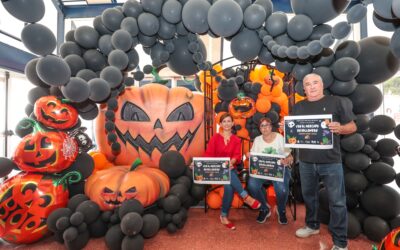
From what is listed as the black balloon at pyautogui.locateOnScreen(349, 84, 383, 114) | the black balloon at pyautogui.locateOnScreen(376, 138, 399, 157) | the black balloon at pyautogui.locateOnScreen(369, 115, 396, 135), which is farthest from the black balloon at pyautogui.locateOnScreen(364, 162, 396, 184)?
the black balloon at pyautogui.locateOnScreen(349, 84, 383, 114)

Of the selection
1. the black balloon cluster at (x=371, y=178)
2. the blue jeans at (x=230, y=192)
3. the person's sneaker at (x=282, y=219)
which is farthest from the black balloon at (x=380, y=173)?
the blue jeans at (x=230, y=192)

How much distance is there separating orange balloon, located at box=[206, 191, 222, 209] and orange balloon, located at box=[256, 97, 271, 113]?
47.1 inches

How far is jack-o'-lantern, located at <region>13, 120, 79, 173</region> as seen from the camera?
81.3 inches

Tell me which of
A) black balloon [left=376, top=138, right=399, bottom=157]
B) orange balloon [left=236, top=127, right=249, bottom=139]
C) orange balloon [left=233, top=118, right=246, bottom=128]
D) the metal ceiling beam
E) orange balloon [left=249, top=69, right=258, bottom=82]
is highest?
the metal ceiling beam

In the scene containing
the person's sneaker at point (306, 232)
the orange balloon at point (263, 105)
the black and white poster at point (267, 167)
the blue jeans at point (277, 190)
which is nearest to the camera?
the person's sneaker at point (306, 232)

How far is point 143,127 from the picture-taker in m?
3.02

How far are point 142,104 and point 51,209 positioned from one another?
56.6 inches

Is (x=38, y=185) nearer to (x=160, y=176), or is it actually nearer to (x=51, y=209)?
(x=51, y=209)

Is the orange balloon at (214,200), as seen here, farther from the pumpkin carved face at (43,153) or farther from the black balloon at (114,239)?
the pumpkin carved face at (43,153)

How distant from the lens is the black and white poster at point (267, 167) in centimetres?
254

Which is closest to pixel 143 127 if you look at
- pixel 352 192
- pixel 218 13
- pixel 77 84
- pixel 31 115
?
pixel 31 115

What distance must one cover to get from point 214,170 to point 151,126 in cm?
94

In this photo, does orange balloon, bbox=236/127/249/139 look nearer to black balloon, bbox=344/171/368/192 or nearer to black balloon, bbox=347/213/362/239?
black balloon, bbox=344/171/368/192

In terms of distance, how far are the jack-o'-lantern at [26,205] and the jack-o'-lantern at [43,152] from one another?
0.11 metres
